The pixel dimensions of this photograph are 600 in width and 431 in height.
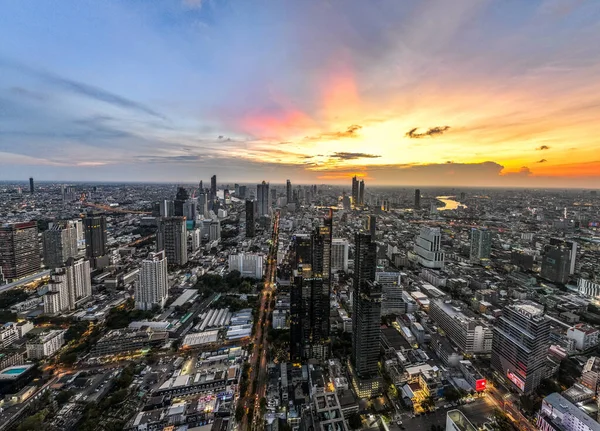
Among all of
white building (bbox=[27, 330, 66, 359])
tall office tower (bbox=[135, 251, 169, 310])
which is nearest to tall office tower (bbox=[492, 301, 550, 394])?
tall office tower (bbox=[135, 251, 169, 310])

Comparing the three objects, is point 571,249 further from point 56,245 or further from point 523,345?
point 56,245

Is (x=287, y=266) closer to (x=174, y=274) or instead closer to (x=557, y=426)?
(x=174, y=274)

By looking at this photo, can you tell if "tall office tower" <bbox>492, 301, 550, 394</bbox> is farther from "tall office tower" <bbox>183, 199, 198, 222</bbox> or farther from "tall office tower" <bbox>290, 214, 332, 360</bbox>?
"tall office tower" <bbox>183, 199, 198, 222</bbox>

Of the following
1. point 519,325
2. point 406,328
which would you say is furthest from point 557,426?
point 406,328

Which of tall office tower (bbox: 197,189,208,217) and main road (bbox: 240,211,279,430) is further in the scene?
tall office tower (bbox: 197,189,208,217)

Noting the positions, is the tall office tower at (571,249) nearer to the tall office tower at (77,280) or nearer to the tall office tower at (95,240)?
the tall office tower at (77,280)

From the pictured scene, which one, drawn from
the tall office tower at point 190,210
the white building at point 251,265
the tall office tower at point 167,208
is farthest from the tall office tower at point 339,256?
the tall office tower at point 167,208
